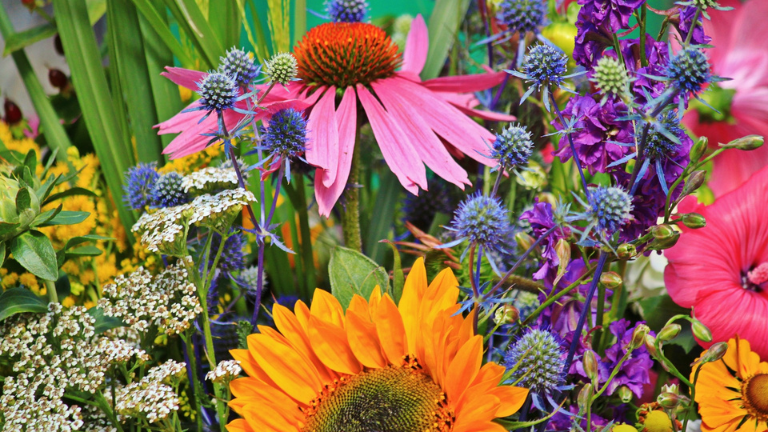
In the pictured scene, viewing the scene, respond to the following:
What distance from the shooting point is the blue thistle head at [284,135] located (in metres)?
0.45

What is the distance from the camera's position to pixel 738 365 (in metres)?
0.51

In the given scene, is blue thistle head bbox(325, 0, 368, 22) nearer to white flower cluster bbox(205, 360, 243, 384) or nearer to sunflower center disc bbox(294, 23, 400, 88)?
sunflower center disc bbox(294, 23, 400, 88)

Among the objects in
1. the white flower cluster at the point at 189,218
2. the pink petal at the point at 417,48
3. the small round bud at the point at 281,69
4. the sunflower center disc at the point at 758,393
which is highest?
the small round bud at the point at 281,69

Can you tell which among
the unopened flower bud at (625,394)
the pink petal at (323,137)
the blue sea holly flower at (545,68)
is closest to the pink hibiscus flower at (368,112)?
the pink petal at (323,137)

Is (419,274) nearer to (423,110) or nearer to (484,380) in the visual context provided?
(484,380)

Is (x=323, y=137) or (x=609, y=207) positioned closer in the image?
(x=609, y=207)

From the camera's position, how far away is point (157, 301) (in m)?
0.49

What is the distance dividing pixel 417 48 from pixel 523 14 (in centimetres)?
16

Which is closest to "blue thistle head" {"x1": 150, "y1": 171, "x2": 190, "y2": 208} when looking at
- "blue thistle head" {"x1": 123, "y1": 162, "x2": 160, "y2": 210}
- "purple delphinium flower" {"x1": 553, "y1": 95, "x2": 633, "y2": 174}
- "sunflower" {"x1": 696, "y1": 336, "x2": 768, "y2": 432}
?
"blue thistle head" {"x1": 123, "y1": 162, "x2": 160, "y2": 210}

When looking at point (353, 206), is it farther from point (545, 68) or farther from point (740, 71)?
point (740, 71)

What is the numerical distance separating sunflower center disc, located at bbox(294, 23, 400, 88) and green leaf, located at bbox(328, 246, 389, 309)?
0.18 m

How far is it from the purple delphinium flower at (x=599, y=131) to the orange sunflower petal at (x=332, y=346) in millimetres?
226

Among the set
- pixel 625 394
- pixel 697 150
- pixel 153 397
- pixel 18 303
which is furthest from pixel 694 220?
pixel 18 303

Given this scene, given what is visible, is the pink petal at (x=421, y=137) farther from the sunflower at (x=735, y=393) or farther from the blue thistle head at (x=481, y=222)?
the sunflower at (x=735, y=393)
